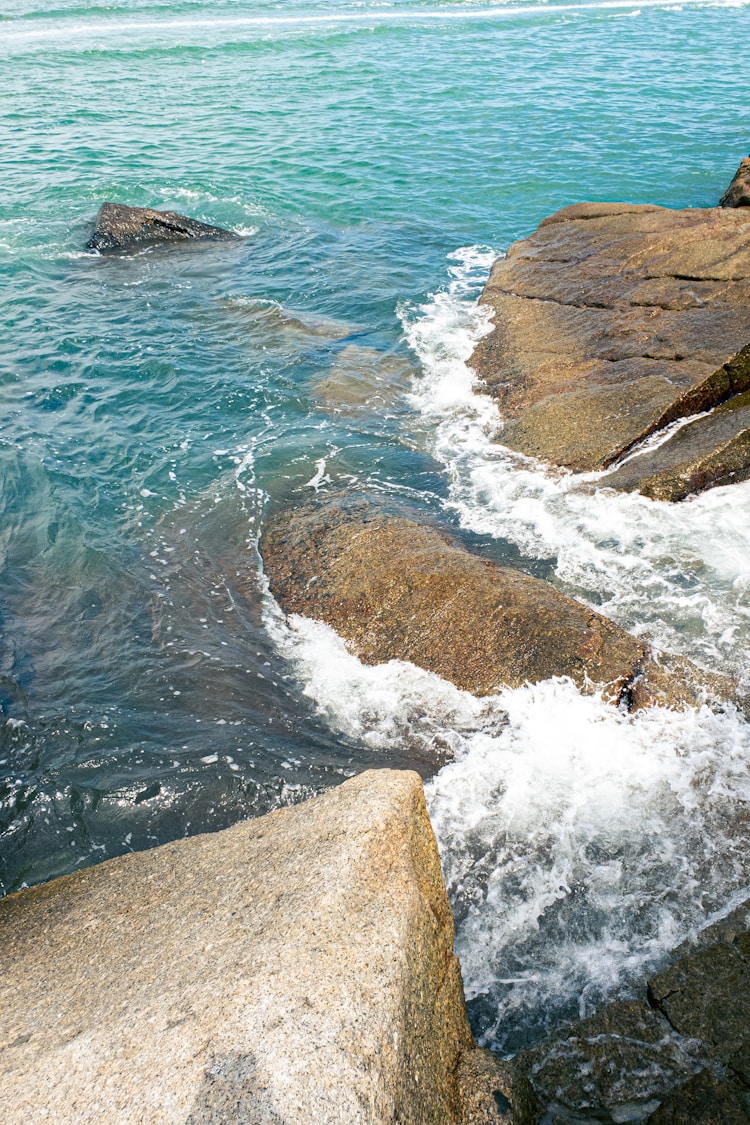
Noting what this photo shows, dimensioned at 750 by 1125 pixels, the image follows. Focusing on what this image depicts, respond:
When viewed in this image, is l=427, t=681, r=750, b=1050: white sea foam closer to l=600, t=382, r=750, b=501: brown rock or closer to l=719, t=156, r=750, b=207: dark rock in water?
l=600, t=382, r=750, b=501: brown rock

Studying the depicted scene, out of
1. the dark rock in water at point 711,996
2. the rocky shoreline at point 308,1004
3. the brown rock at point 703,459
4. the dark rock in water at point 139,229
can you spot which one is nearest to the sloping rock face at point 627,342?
the brown rock at point 703,459

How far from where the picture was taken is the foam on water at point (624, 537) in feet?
23.6

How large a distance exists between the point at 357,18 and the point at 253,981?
179 ft

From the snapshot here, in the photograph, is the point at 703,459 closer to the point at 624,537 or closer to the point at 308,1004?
the point at 624,537

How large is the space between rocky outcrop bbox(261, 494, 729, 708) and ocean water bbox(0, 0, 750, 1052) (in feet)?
0.71

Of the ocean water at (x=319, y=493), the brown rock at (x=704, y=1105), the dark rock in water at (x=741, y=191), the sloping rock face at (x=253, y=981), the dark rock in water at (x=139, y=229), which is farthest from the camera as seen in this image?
the dark rock in water at (x=139, y=229)

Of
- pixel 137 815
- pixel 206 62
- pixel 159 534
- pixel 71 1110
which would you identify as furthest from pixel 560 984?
pixel 206 62

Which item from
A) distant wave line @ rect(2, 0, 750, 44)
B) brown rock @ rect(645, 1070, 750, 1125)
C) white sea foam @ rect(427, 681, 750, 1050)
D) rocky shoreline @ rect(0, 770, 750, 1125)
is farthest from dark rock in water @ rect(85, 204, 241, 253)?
distant wave line @ rect(2, 0, 750, 44)

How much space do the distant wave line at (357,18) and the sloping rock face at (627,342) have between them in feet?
129

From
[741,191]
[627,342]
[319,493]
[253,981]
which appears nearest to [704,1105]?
[253,981]

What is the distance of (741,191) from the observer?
1447 cm

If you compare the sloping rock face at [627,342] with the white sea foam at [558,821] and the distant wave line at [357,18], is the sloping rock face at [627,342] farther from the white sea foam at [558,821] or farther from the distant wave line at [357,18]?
the distant wave line at [357,18]

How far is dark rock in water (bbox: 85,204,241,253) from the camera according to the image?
17.9 m

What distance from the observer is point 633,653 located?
21.4 ft
